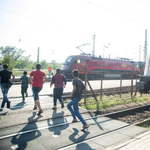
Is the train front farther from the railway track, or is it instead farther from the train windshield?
the railway track

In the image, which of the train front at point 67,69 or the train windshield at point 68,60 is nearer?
the train front at point 67,69

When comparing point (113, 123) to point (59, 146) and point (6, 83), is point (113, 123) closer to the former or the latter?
point (59, 146)

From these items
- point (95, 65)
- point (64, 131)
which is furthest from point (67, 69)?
point (64, 131)

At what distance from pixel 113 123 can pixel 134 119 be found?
132 centimetres

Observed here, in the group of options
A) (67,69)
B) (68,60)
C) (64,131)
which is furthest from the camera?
(68,60)

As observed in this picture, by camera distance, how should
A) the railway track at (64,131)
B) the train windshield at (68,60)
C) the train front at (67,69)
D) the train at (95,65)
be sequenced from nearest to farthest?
the railway track at (64,131), the train front at (67,69), the train at (95,65), the train windshield at (68,60)

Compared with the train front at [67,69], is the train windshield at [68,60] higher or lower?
higher

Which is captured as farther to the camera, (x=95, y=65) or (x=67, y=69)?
(x=95, y=65)

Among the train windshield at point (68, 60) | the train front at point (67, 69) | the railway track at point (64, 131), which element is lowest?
the railway track at point (64, 131)

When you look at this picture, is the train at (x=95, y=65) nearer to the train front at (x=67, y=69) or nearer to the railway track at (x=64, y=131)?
the train front at (x=67, y=69)

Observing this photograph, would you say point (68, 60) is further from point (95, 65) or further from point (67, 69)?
point (95, 65)

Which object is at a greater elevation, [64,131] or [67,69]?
[67,69]

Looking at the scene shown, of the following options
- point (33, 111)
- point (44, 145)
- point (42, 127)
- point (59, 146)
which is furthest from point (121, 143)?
point (33, 111)

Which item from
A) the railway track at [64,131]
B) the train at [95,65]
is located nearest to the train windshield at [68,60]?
the train at [95,65]
